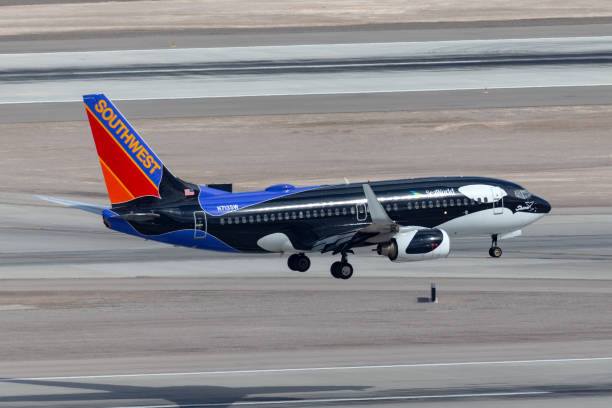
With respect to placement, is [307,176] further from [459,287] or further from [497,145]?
[459,287]

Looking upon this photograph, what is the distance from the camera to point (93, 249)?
72.9m

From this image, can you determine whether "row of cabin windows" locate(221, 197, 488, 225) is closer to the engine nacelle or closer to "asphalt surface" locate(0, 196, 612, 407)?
the engine nacelle

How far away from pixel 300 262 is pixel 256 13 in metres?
91.4

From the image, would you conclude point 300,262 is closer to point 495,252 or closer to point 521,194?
point 495,252

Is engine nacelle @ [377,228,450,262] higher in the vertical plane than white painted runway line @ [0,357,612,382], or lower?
higher

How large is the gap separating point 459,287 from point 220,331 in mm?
14517

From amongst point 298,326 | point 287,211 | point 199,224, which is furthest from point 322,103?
point 298,326

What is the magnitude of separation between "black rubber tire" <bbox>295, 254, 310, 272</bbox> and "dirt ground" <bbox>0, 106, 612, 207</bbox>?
23.4 meters

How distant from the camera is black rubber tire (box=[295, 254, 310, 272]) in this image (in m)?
64.5

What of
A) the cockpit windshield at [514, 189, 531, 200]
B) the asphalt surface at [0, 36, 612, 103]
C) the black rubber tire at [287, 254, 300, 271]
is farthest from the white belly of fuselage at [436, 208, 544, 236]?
the asphalt surface at [0, 36, 612, 103]

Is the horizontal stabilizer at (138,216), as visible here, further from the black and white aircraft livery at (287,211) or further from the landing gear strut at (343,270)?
the landing gear strut at (343,270)

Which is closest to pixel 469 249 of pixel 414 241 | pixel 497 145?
pixel 414 241

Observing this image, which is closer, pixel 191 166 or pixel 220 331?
pixel 220 331

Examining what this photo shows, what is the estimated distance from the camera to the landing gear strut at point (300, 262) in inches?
2539
